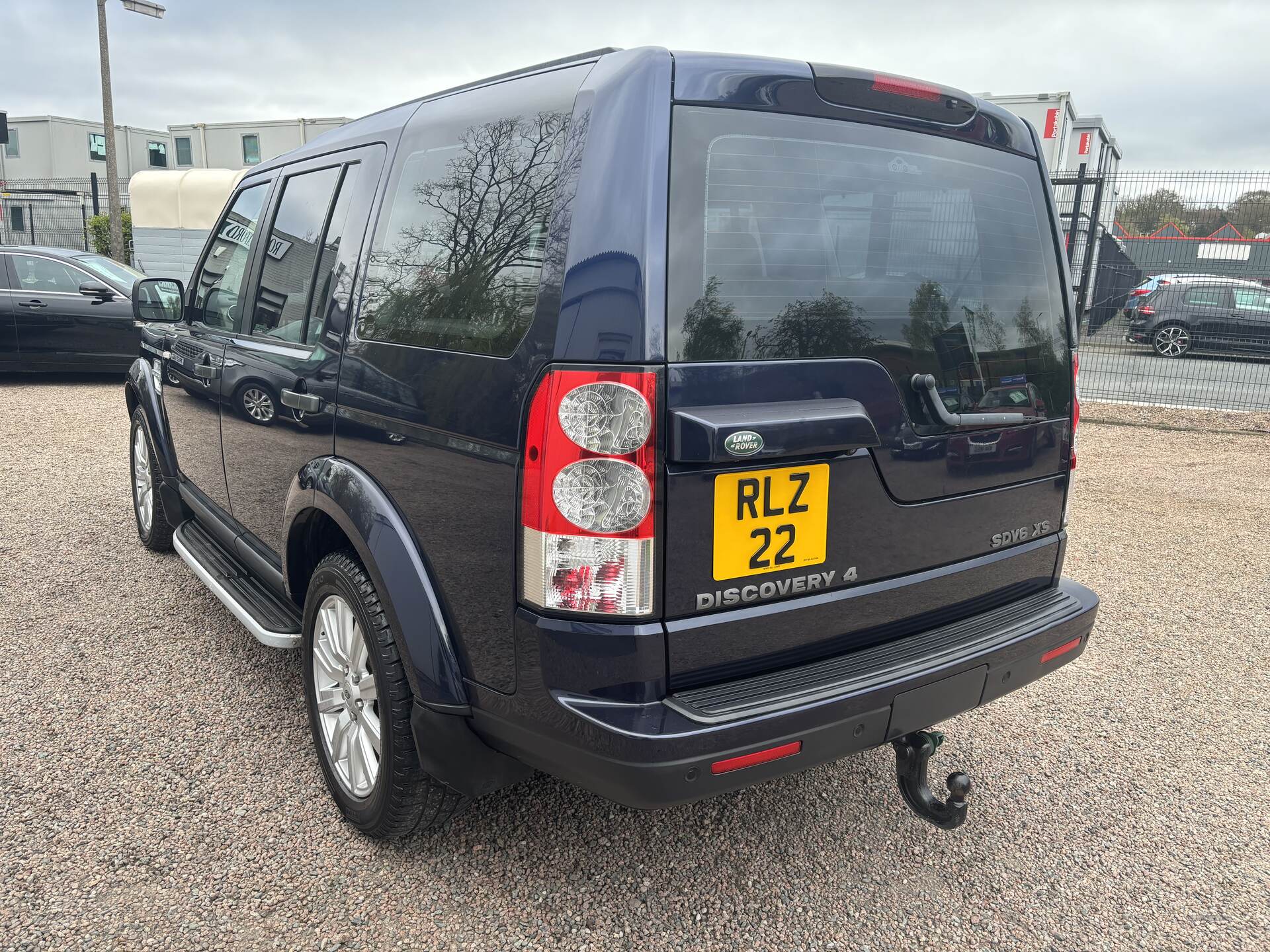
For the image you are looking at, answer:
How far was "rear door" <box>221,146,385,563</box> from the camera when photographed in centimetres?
256

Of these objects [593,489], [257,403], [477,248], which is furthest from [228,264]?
[593,489]

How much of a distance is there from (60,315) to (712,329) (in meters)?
10.6

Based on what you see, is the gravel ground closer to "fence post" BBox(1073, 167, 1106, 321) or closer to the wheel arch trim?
the wheel arch trim

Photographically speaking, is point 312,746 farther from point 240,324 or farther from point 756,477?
point 756,477

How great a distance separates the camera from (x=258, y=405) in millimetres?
2986

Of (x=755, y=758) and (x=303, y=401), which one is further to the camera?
(x=303, y=401)

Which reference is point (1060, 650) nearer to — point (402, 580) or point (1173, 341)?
point (402, 580)

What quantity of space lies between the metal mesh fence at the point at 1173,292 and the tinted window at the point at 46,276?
11.4 meters

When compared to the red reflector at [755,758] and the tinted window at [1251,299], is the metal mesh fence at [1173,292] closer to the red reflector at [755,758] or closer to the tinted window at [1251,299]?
the tinted window at [1251,299]

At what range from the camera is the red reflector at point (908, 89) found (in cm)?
212

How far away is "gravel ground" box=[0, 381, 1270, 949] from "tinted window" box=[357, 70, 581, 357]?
1372mm

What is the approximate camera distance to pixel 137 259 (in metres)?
18.3

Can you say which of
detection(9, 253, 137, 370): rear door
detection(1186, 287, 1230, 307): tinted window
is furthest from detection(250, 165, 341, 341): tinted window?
detection(1186, 287, 1230, 307): tinted window

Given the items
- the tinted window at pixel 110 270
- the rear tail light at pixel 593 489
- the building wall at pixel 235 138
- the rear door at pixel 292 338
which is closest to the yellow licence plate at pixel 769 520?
the rear tail light at pixel 593 489
